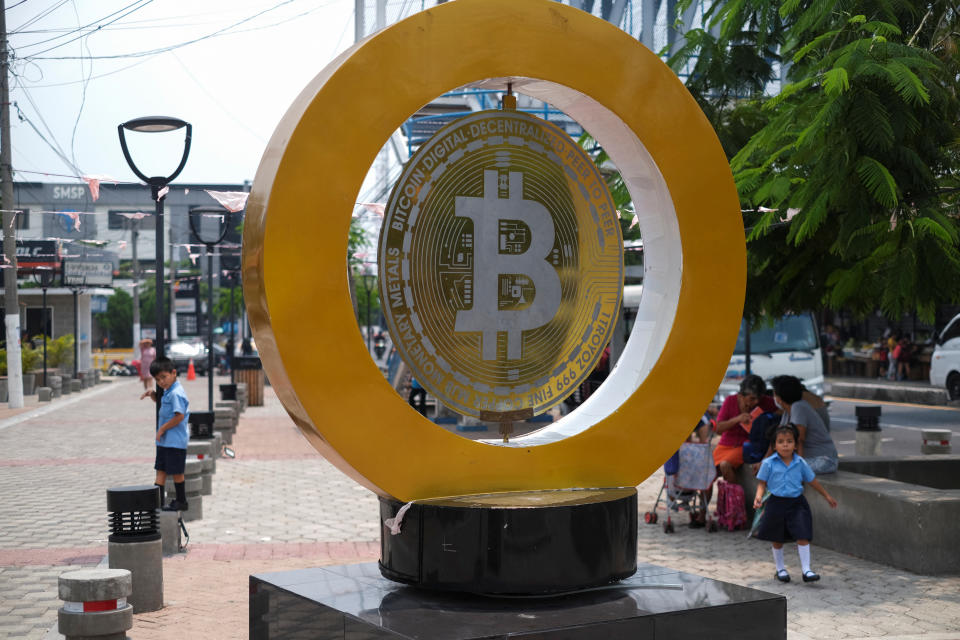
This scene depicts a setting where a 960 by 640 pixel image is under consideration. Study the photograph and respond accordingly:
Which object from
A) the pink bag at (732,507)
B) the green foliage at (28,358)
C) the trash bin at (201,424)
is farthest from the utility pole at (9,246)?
the pink bag at (732,507)

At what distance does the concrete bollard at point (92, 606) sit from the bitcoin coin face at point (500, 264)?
8.31 feet

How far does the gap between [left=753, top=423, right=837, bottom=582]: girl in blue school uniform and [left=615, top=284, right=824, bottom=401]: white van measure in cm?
1152

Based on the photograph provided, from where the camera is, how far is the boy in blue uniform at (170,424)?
10688 mm

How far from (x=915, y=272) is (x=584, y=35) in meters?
3.72

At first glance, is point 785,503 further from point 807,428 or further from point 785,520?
point 807,428

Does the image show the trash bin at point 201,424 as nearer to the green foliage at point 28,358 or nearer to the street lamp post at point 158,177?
the street lamp post at point 158,177

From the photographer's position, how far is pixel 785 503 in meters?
8.66

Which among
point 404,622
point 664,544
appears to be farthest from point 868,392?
point 404,622

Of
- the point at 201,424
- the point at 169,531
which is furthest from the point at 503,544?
the point at 201,424

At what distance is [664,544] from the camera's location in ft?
33.6

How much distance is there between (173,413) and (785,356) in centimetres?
1327

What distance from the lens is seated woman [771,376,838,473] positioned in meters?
10.2

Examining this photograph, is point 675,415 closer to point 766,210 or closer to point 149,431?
point 766,210

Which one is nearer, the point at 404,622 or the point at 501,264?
the point at 404,622
